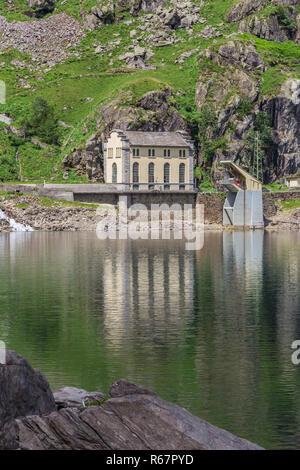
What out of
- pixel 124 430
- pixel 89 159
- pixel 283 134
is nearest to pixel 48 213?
pixel 89 159

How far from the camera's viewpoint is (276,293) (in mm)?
63469

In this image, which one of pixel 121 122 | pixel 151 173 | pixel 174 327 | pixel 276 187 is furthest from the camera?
pixel 276 187

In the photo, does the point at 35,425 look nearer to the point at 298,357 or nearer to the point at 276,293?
the point at 298,357

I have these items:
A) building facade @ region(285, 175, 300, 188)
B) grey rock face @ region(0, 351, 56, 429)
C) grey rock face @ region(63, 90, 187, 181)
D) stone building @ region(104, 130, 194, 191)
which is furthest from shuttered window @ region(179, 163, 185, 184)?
grey rock face @ region(0, 351, 56, 429)

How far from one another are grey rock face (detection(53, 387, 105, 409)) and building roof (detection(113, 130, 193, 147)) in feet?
428

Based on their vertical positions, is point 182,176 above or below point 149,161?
below

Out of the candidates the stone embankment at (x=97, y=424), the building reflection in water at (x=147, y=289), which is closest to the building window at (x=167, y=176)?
the building reflection in water at (x=147, y=289)

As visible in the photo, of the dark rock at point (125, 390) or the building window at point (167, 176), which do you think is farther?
the building window at point (167, 176)

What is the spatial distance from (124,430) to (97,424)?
0.84 metres

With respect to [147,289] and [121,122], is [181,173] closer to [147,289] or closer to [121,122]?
[121,122]

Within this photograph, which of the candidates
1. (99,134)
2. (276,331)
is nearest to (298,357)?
(276,331)

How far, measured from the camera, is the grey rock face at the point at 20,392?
22797 mm

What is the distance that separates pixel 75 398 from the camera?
84.1ft

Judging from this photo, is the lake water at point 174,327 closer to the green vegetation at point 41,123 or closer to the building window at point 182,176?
the building window at point 182,176
